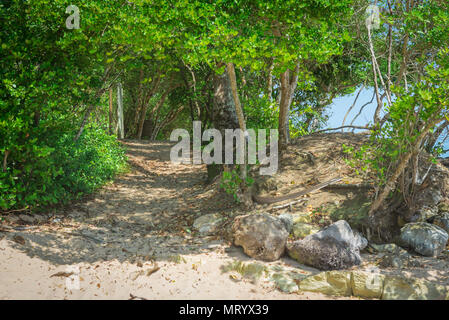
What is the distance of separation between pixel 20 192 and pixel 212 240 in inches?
144

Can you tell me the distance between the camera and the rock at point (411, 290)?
486 centimetres

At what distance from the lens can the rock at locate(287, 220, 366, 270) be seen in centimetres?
579

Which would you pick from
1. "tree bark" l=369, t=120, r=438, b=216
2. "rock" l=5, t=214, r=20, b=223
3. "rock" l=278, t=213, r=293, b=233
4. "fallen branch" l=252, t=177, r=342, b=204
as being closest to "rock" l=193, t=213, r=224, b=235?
"fallen branch" l=252, t=177, r=342, b=204

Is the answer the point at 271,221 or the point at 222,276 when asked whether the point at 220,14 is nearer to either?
the point at 271,221

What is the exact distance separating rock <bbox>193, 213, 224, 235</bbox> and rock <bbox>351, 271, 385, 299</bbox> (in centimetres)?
298

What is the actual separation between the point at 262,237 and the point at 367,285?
173 centimetres

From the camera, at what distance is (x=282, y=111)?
910 centimetres

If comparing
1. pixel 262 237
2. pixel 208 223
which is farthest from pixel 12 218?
pixel 262 237

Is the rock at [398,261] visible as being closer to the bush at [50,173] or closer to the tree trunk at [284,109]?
the tree trunk at [284,109]

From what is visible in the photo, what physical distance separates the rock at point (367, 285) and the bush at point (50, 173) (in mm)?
5434

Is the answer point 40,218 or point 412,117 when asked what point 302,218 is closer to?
point 412,117

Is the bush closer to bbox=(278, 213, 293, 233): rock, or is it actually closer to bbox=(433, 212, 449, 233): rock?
bbox=(278, 213, 293, 233): rock

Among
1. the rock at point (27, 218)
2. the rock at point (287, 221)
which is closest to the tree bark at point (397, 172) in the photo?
the rock at point (287, 221)

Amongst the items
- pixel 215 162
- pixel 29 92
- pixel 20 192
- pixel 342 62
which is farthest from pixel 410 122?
pixel 342 62
